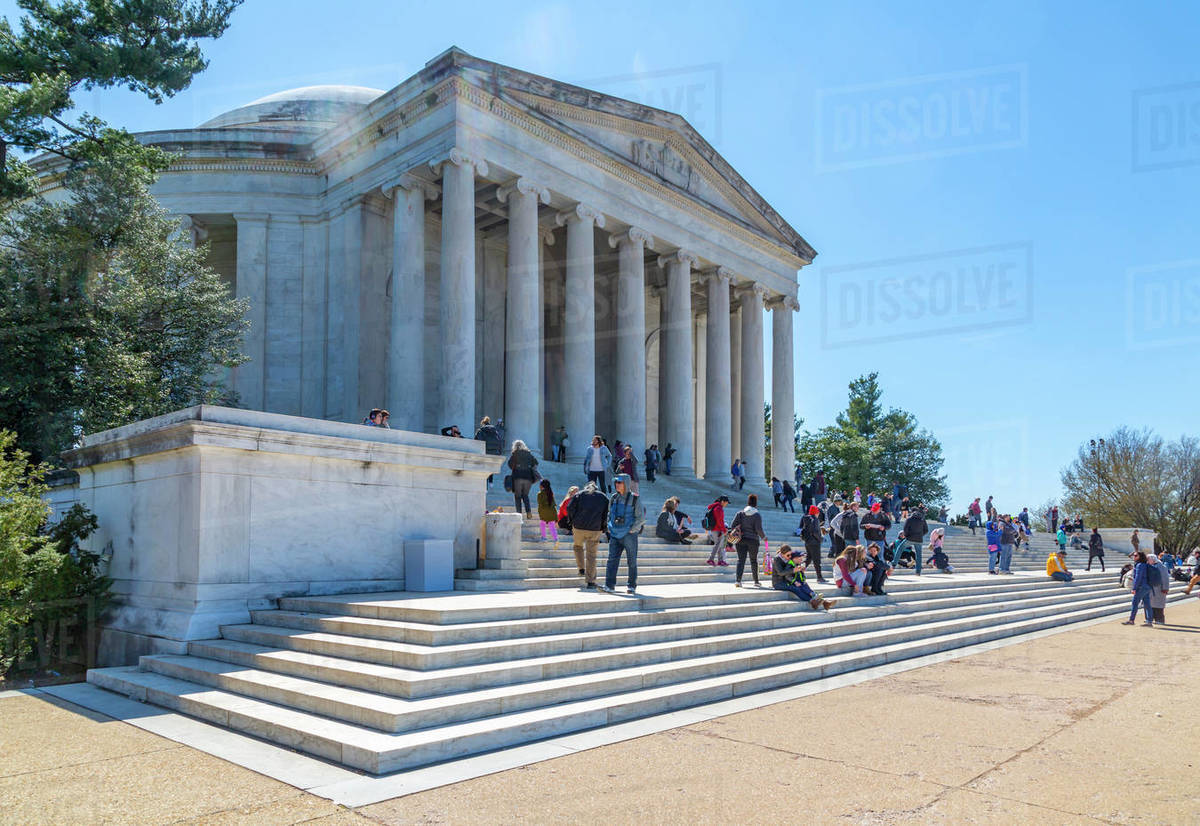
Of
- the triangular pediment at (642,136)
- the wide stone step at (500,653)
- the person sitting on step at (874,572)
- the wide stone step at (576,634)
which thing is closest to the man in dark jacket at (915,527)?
the person sitting on step at (874,572)

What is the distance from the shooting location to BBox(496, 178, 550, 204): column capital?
90.2ft

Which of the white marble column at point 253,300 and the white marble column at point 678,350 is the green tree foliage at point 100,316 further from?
the white marble column at point 678,350

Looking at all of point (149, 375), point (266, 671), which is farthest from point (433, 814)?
point (149, 375)

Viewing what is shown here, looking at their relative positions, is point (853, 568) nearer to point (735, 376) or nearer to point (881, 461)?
point (735, 376)

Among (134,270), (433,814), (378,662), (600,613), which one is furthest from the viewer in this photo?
(134,270)

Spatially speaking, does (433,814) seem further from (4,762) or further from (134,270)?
(134,270)

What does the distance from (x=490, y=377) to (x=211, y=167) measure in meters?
12.1

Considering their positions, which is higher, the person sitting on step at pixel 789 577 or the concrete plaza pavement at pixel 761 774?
the person sitting on step at pixel 789 577

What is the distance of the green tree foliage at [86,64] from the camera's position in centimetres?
1670

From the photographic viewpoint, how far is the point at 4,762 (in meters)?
6.37

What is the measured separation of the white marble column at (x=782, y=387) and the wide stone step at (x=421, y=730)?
1089 inches

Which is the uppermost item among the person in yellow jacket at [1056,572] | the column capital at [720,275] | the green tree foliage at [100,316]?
the column capital at [720,275]

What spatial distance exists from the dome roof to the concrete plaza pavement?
30.1 meters

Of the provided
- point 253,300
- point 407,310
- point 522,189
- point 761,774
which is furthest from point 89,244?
point 761,774
